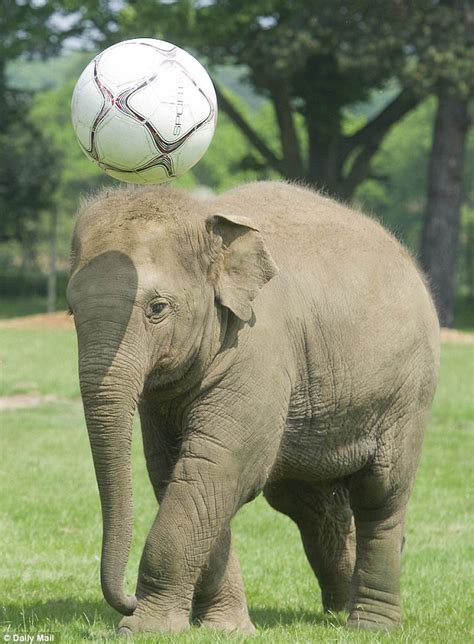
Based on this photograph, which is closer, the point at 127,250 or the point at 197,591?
the point at 127,250

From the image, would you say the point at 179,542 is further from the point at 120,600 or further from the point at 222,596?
the point at 222,596

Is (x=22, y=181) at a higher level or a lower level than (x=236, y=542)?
lower

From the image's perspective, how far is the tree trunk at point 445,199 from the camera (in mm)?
36406

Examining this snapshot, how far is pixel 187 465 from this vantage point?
6.44m

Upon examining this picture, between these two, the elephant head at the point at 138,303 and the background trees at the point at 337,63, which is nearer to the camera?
the elephant head at the point at 138,303

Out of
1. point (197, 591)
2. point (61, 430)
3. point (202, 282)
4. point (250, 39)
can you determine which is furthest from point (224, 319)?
point (250, 39)

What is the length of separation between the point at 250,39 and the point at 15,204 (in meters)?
14.3

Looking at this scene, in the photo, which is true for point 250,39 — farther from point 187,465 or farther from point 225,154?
point 225,154

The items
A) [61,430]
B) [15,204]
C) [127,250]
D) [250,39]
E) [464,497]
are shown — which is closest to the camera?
[127,250]

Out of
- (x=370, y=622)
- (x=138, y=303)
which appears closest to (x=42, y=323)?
(x=370, y=622)

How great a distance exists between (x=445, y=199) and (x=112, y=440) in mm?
31901

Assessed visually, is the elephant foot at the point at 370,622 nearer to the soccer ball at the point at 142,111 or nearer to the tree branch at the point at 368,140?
the soccer ball at the point at 142,111

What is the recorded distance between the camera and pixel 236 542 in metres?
11.1

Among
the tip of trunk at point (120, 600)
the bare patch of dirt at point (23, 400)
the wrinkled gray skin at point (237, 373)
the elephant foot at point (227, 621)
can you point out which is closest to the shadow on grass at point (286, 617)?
the wrinkled gray skin at point (237, 373)
